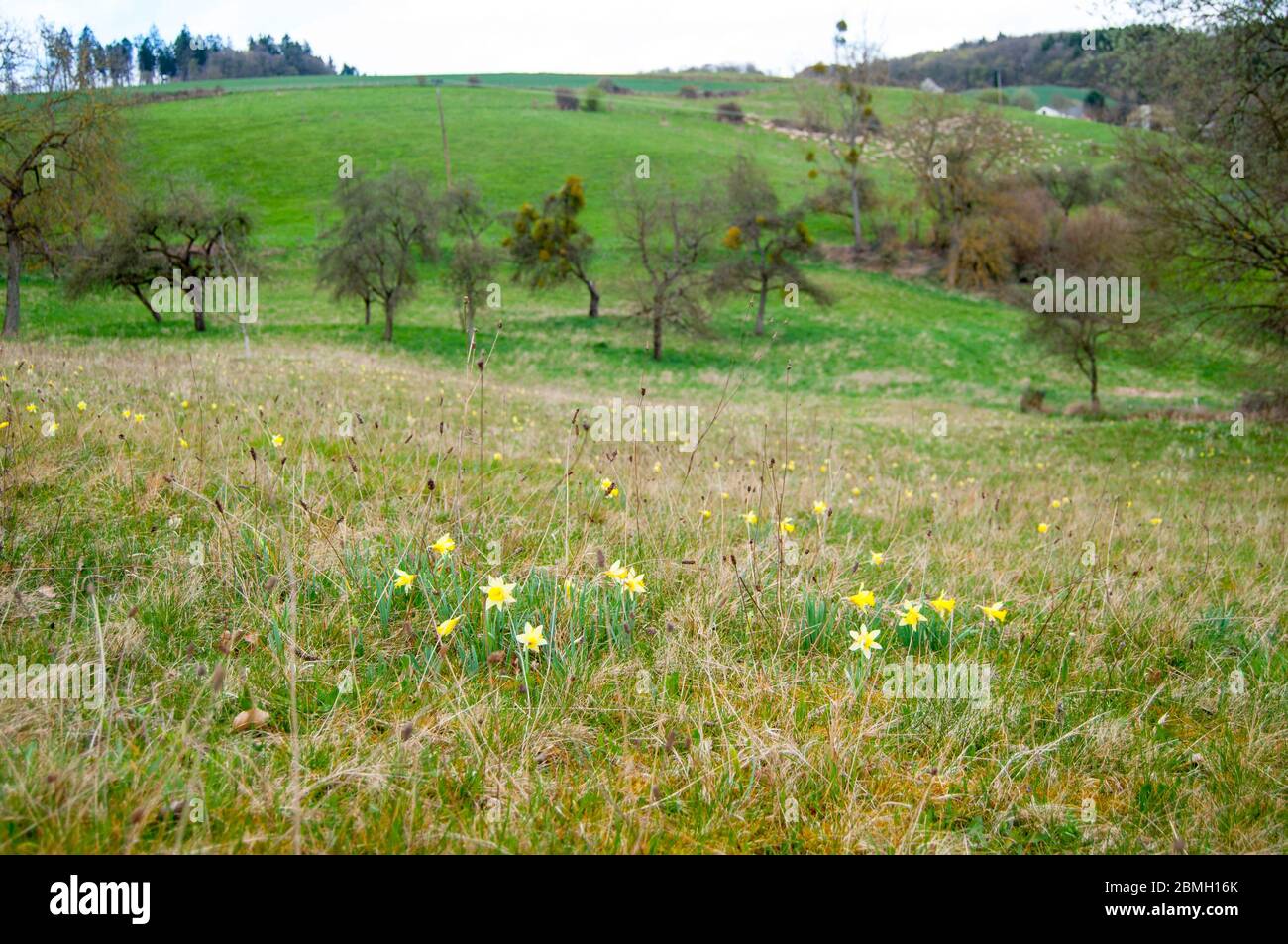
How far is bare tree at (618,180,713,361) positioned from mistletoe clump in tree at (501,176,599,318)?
429cm

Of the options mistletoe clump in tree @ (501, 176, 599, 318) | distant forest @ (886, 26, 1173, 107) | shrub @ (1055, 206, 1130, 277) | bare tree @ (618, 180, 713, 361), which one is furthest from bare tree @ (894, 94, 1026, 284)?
mistletoe clump in tree @ (501, 176, 599, 318)

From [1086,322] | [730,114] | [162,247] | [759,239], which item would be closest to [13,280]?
[162,247]

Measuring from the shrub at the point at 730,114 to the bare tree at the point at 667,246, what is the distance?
57.2m

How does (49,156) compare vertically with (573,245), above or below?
below

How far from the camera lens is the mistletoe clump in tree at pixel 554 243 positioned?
41.2m

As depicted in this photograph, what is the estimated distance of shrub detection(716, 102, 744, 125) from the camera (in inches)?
3494

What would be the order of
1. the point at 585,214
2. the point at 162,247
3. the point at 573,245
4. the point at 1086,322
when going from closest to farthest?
the point at 1086,322 < the point at 162,247 < the point at 573,245 < the point at 585,214

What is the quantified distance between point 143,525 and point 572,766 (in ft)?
9.45

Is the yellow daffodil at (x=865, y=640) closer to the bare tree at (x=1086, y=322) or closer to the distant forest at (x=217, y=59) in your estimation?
the bare tree at (x=1086, y=322)

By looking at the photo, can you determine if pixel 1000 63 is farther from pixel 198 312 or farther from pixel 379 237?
pixel 198 312

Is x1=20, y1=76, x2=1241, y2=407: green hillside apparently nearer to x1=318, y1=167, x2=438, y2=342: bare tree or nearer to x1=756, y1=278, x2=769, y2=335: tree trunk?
x1=756, y1=278, x2=769, y2=335: tree trunk

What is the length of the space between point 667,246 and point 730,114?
60290mm

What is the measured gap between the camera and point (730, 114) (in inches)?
3531

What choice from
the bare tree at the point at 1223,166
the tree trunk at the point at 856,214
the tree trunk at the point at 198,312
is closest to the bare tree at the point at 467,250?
the tree trunk at the point at 198,312
